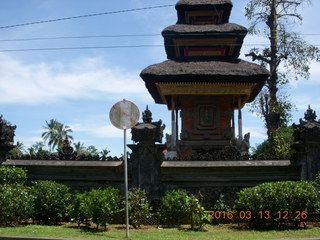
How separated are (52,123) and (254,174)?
213 feet

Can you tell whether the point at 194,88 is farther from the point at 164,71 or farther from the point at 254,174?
the point at 254,174

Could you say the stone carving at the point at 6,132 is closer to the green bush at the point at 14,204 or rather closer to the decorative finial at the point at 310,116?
the green bush at the point at 14,204

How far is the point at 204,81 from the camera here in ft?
63.2

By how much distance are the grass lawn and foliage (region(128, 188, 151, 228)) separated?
1.07 ft

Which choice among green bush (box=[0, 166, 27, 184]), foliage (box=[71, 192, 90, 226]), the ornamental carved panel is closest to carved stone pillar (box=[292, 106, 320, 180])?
foliage (box=[71, 192, 90, 226])

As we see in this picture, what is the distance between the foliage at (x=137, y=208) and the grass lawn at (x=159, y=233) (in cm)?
33

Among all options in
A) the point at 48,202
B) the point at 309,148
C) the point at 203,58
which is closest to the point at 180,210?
the point at 48,202

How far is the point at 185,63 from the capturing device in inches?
797

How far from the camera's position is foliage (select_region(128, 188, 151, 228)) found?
362 inches

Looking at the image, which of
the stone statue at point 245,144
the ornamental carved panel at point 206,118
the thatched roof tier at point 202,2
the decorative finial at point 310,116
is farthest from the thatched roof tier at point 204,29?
the decorative finial at point 310,116

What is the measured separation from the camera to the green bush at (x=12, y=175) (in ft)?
33.2

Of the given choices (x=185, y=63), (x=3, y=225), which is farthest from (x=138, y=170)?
(x=185, y=63)

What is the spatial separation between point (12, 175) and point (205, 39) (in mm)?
14846

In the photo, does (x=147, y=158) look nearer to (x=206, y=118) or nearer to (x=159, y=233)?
(x=159, y=233)
